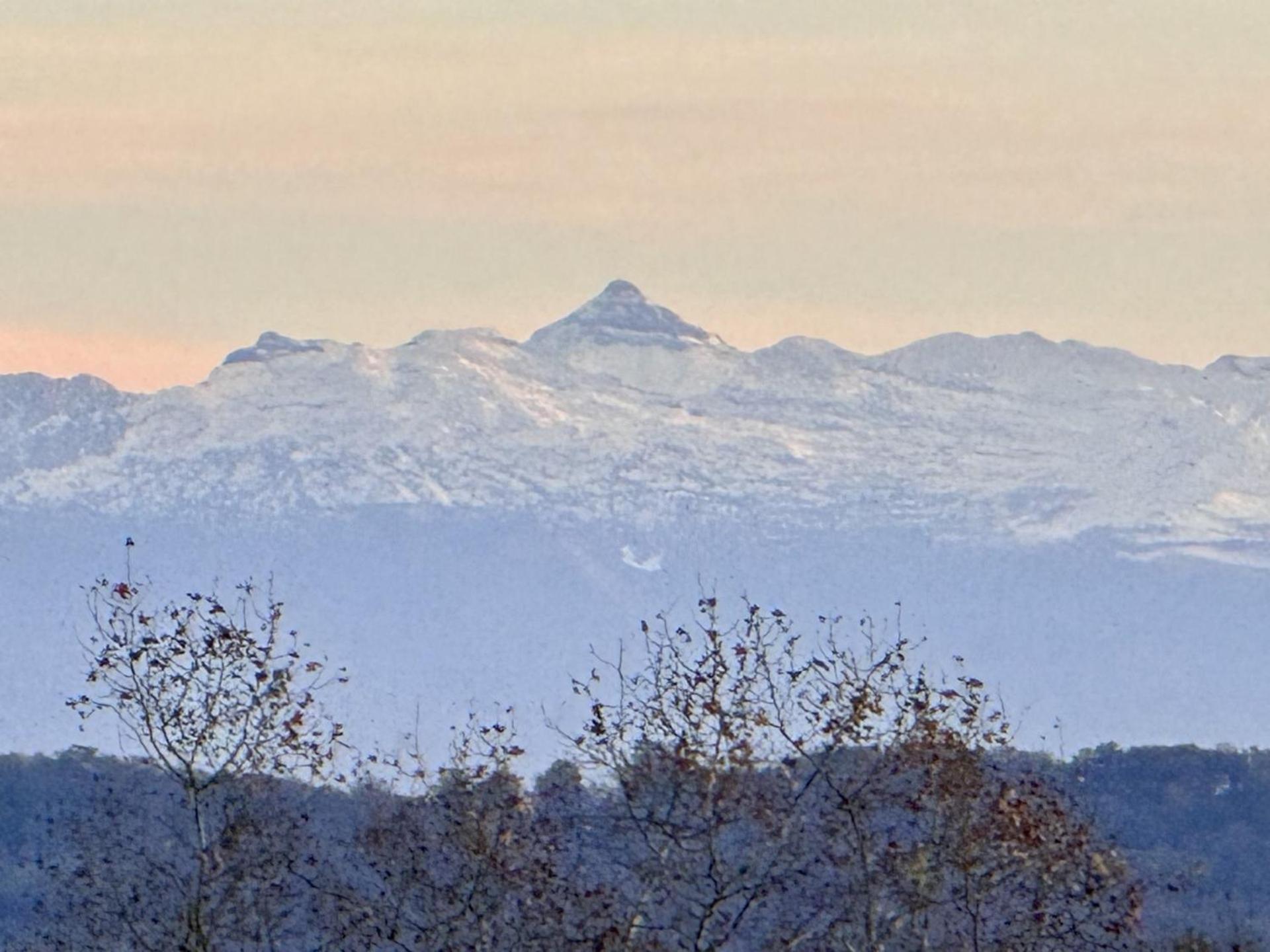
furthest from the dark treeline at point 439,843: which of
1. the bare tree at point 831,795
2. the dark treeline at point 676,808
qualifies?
the bare tree at point 831,795

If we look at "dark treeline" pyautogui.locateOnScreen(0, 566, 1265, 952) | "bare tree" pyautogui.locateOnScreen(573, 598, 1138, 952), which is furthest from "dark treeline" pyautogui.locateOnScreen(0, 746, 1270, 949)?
"bare tree" pyautogui.locateOnScreen(573, 598, 1138, 952)

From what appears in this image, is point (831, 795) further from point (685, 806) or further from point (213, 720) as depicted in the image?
point (213, 720)

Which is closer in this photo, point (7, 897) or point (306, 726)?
point (306, 726)

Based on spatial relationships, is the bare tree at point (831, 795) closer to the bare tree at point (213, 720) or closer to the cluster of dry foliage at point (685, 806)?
the cluster of dry foliage at point (685, 806)

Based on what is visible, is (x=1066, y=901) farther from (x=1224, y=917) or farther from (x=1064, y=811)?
(x=1224, y=917)

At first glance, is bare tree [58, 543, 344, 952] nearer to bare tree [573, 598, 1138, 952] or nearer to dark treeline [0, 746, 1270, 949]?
dark treeline [0, 746, 1270, 949]

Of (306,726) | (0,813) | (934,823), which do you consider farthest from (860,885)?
(0,813)

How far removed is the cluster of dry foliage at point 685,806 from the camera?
42500 millimetres

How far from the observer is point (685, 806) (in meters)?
43.0

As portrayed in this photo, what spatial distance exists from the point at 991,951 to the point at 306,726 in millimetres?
9649

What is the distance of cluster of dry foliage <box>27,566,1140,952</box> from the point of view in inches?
1673

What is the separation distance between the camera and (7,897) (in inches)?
4326

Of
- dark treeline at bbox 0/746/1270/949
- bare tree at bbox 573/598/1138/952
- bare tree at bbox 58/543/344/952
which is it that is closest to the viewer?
bare tree at bbox 573/598/1138/952

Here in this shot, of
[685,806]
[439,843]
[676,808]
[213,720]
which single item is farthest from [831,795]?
[213,720]
